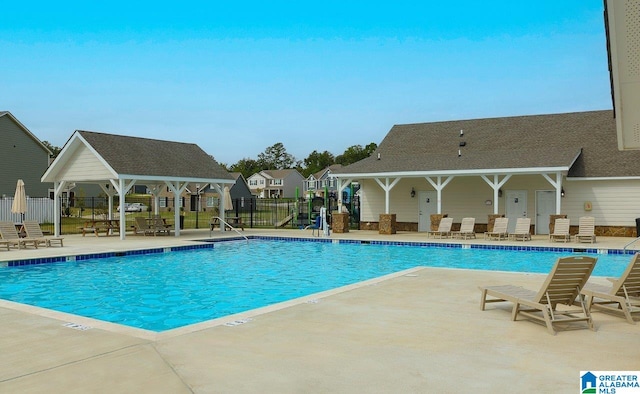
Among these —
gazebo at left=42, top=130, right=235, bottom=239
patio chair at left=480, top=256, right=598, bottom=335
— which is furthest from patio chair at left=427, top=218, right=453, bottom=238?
patio chair at left=480, top=256, right=598, bottom=335

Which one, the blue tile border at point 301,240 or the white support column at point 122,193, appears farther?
the white support column at point 122,193

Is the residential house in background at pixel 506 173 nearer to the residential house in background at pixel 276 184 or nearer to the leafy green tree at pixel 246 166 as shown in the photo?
the residential house in background at pixel 276 184

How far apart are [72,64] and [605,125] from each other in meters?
23.9

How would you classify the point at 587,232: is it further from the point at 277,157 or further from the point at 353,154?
the point at 277,157

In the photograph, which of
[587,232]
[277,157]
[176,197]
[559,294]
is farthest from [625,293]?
[277,157]

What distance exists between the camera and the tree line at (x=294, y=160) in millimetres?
102125

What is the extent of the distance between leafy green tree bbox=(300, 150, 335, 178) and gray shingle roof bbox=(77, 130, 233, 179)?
3217 inches

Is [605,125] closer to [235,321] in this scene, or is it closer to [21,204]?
[235,321]

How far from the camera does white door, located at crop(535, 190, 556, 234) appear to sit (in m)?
23.0

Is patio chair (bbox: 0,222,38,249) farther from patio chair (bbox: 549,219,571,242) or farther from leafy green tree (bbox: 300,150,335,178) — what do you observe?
leafy green tree (bbox: 300,150,335,178)

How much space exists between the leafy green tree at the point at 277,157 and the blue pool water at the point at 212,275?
10463cm

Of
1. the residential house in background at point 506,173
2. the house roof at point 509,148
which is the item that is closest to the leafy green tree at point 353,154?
the house roof at point 509,148

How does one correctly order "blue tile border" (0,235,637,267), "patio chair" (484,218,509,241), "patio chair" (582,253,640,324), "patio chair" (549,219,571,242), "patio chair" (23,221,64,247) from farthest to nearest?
1. "patio chair" (484,218,509,241)
2. "patio chair" (549,219,571,242)
3. "patio chair" (23,221,64,247)
4. "blue tile border" (0,235,637,267)
5. "patio chair" (582,253,640,324)

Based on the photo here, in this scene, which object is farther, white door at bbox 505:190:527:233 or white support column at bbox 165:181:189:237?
white door at bbox 505:190:527:233
